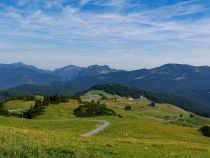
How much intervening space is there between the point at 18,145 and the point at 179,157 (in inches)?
432

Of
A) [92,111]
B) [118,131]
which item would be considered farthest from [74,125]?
[92,111]

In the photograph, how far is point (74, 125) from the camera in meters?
84.9

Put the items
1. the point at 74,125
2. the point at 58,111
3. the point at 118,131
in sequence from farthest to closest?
1. the point at 58,111
2. the point at 74,125
3. the point at 118,131

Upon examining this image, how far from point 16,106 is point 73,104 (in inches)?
1189

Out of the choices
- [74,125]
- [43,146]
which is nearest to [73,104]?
[74,125]

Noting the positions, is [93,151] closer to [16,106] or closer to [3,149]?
[3,149]

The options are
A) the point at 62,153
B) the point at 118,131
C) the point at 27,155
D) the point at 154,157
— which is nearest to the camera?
the point at 27,155

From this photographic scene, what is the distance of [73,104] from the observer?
199 metres

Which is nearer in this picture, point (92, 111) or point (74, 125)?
point (74, 125)

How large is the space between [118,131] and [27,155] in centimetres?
5668

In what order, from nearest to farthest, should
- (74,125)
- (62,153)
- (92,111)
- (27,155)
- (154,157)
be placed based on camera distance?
(27,155), (62,153), (154,157), (74,125), (92,111)

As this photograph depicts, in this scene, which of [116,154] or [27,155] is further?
[116,154]

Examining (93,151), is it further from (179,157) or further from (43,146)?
(179,157)

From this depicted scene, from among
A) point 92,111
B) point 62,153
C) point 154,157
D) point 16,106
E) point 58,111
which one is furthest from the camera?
point 16,106
